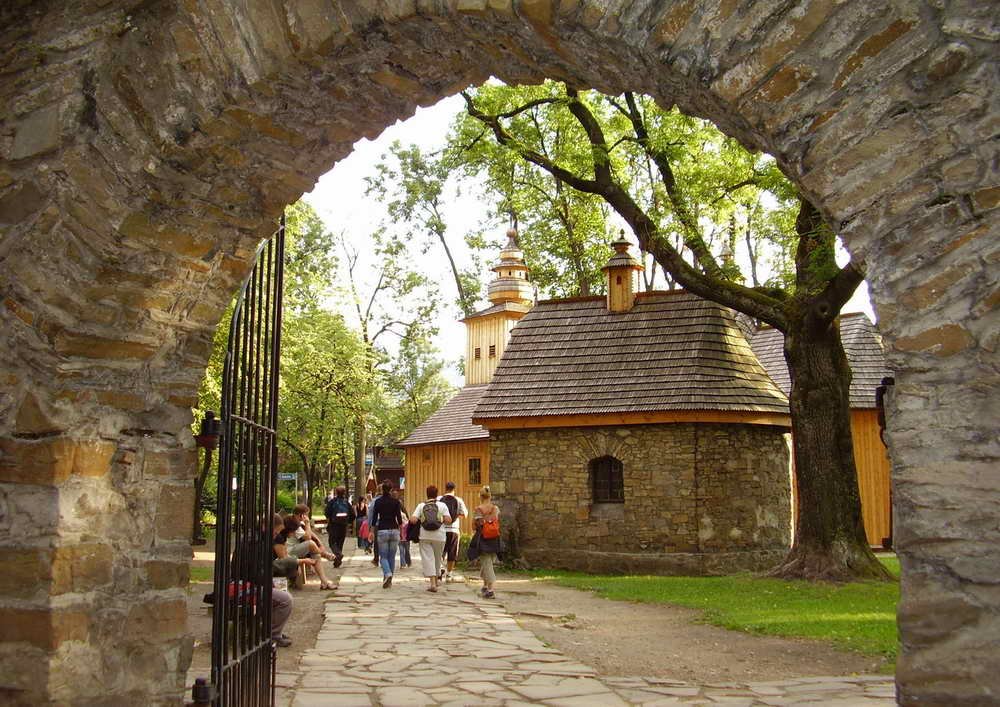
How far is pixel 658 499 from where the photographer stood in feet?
53.4

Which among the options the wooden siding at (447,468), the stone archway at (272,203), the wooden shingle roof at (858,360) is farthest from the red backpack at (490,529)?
the wooden siding at (447,468)

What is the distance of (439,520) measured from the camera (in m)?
12.6

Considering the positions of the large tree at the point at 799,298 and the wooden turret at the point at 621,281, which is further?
the wooden turret at the point at 621,281

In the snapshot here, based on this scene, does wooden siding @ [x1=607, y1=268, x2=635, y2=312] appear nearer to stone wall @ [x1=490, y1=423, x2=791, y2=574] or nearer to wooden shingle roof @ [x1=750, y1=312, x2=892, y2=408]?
stone wall @ [x1=490, y1=423, x2=791, y2=574]

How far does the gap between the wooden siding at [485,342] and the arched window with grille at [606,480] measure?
51.2ft

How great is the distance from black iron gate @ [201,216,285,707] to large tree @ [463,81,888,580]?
8.45 metres

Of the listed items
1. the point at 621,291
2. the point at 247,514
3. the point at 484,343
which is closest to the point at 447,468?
the point at 484,343

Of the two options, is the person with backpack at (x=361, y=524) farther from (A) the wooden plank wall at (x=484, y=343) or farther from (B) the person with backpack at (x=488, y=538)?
(A) the wooden plank wall at (x=484, y=343)

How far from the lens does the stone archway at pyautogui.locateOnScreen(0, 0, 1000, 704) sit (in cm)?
241

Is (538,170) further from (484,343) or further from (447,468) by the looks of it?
(484,343)

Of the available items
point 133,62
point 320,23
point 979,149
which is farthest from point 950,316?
point 133,62

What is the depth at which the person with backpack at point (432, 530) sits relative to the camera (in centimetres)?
1262

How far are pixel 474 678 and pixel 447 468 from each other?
19.6m

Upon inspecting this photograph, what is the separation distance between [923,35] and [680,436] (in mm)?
14207
